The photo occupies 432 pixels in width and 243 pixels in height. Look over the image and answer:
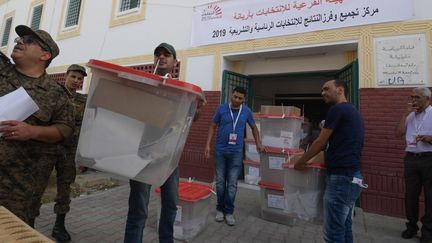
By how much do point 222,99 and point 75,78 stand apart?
3387mm

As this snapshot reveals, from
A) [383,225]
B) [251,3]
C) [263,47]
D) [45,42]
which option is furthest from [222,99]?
[45,42]

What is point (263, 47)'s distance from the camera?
5.90 meters

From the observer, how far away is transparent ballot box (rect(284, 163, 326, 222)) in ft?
9.50

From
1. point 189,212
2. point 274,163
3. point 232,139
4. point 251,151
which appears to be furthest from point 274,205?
point 251,151

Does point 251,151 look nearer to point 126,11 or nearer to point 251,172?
point 251,172

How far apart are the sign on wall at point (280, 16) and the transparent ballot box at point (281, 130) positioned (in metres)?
2.12

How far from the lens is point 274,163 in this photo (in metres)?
4.05

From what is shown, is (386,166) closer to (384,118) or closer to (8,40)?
(384,118)

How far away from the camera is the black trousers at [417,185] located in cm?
347

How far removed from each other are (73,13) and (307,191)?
35.2 ft

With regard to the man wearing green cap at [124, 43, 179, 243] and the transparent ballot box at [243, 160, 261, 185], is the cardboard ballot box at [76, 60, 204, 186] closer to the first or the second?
the man wearing green cap at [124, 43, 179, 243]

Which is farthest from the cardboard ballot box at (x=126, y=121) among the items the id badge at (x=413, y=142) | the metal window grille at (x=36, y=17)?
the metal window grille at (x=36, y=17)

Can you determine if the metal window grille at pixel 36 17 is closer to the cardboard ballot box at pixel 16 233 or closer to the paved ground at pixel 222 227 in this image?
the paved ground at pixel 222 227

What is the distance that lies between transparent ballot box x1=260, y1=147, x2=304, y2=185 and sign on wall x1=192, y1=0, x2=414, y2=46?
106 inches
